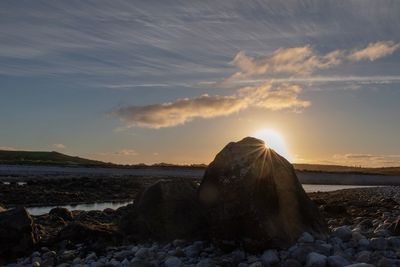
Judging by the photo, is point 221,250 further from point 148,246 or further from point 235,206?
point 148,246

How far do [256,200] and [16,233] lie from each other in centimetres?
648

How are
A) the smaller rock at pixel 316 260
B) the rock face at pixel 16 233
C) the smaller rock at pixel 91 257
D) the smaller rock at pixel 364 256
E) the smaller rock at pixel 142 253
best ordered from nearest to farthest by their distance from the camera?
1. the smaller rock at pixel 316 260
2. the smaller rock at pixel 364 256
3. the smaller rock at pixel 142 253
4. the smaller rock at pixel 91 257
5. the rock face at pixel 16 233

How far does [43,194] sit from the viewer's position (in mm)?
34969

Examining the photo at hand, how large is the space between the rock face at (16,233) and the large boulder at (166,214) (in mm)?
2373

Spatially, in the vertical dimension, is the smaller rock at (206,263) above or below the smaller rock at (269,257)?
below

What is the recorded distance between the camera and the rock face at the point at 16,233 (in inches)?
525

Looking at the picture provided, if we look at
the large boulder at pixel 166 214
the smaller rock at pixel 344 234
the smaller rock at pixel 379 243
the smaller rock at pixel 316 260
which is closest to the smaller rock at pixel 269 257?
the smaller rock at pixel 316 260

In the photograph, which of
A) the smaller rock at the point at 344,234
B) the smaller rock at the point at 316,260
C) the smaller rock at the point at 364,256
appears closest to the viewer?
the smaller rock at the point at 316,260

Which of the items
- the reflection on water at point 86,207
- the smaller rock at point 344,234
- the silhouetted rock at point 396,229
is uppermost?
the silhouetted rock at point 396,229

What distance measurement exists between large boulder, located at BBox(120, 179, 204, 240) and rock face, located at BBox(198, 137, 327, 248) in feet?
3.40

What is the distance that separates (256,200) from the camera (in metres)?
11.0

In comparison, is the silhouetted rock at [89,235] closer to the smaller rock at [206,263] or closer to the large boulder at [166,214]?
the large boulder at [166,214]

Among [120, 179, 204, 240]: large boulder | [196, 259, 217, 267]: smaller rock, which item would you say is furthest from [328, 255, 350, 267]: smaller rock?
[120, 179, 204, 240]: large boulder

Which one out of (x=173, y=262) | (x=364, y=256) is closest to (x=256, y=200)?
Result: (x=173, y=262)
